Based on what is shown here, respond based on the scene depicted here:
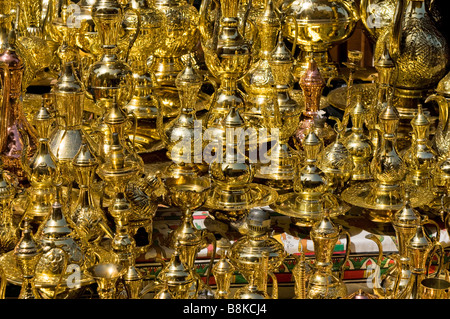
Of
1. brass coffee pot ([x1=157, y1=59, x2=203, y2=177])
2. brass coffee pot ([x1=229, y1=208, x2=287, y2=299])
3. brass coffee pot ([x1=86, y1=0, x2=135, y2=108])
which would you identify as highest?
brass coffee pot ([x1=86, y1=0, x2=135, y2=108])

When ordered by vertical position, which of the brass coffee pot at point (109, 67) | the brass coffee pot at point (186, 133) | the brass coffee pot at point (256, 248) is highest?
the brass coffee pot at point (109, 67)

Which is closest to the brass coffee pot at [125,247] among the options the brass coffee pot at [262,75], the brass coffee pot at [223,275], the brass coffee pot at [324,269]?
the brass coffee pot at [223,275]

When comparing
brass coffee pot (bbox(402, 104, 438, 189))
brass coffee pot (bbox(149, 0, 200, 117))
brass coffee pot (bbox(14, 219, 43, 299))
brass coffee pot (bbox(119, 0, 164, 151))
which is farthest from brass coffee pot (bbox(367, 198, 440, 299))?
brass coffee pot (bbox(149, 0, 200, 117))

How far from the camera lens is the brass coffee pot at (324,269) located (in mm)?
1131

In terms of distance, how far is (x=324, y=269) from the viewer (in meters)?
1.15

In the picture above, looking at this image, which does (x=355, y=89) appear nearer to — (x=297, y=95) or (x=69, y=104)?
(x=297, y=95)

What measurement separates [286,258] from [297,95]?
589mm

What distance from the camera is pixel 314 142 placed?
1438mm

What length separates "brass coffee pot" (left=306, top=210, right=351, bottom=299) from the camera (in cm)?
113

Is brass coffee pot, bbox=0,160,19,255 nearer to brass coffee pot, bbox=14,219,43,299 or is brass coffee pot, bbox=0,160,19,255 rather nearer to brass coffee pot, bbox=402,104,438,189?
brass coffee pot, bbox=14,219,43,299

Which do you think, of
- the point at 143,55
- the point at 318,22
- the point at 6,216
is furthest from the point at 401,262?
the point at 318,22

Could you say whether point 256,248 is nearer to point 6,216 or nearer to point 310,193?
point 310,193

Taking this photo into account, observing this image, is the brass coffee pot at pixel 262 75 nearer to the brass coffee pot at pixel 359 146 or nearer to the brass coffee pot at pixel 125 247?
the brass coffee pot at pixel 359 146
